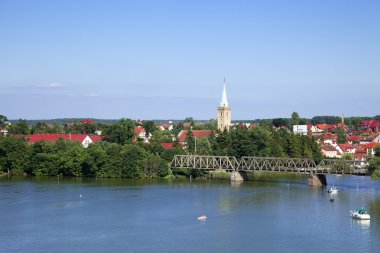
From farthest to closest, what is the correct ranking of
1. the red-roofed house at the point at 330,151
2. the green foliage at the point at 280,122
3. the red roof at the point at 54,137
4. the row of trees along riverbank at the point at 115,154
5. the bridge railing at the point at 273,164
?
the green foliage at the point at 280,122, the red-roofed house at the point at 330,151, the red roof at the point at 54,137, the row of trees along riverbank at the point at 115,154, the bridge railing at the point at 273,164

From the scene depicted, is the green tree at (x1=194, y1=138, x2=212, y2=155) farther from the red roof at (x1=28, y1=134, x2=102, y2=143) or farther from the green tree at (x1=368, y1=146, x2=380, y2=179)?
the green tree at (x1=368, y1=146, x2=380, y2=179)

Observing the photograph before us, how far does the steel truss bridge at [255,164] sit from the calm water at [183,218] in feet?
8.92

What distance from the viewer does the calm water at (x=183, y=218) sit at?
119ft

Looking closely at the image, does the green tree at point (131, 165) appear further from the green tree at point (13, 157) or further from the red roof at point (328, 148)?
the red roof at point (328, 148)

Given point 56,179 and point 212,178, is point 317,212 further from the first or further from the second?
point 56,179

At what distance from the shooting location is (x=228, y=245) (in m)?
35.9

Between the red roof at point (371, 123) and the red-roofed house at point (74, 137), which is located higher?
the red roof at point (371, 123)

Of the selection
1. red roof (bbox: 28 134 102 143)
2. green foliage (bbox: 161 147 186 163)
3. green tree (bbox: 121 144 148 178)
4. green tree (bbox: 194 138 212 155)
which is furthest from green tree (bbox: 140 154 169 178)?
red roof (bbox: 28 134 102 143)

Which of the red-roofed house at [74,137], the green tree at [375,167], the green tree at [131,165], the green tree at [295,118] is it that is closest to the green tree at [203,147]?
the green tree at [131,165]

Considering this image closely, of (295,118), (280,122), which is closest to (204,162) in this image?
(280,122)

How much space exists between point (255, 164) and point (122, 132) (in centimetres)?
1910

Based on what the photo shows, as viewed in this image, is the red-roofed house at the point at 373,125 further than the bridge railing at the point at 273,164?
Yes

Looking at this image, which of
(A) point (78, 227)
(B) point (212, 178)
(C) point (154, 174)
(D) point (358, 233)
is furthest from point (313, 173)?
(A) point (78, 227)

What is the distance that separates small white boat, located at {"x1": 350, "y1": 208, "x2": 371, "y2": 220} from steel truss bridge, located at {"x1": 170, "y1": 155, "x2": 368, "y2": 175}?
20.3 m
